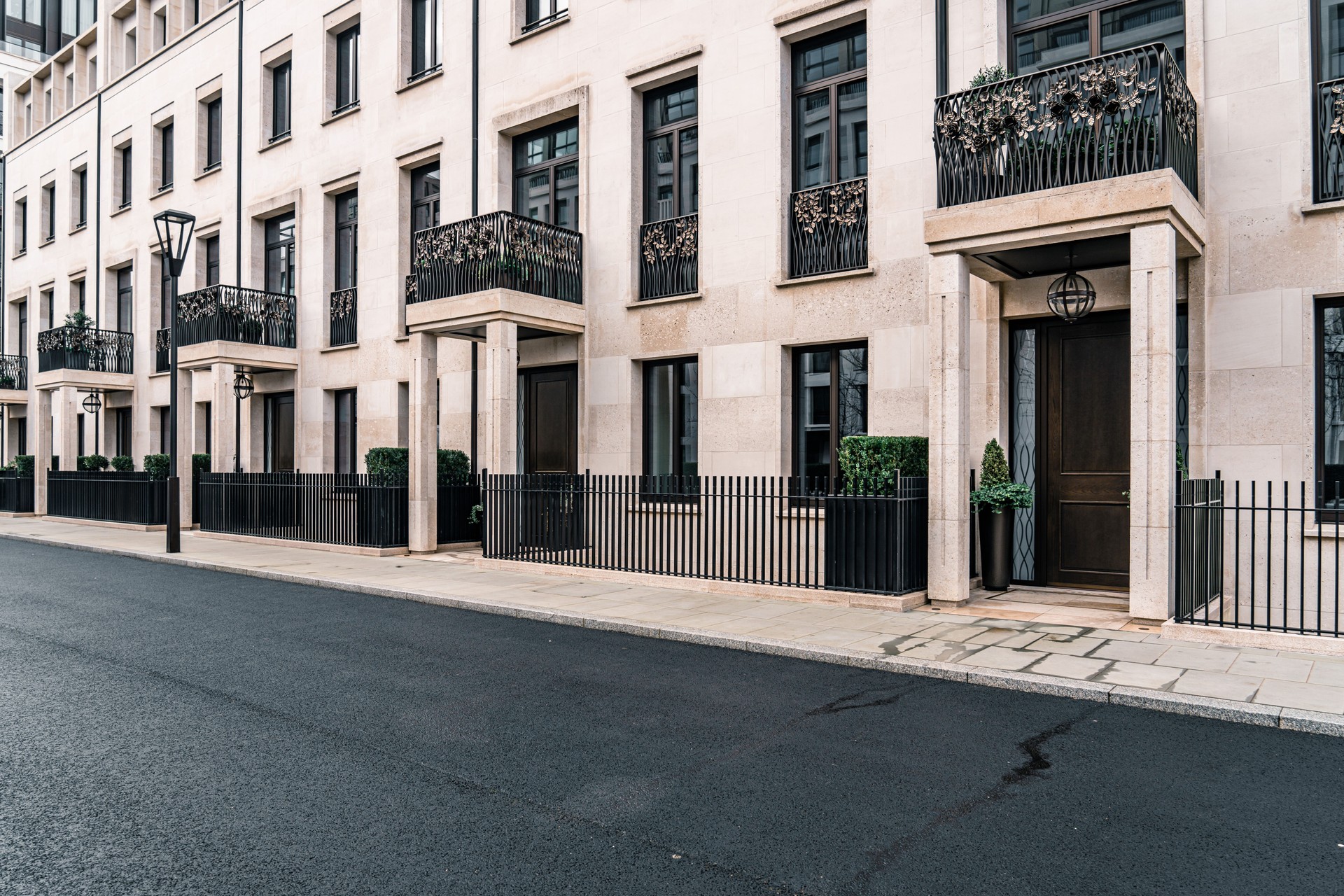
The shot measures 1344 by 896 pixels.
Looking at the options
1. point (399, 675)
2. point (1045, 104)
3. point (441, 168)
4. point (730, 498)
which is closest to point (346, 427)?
point (441, 168)

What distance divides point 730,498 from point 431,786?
7176mm

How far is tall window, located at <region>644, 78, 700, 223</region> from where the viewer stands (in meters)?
14.7

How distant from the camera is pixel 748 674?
23.6 feet

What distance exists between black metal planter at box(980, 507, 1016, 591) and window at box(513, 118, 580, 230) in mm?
8727

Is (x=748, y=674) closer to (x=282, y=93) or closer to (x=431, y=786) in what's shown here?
(x=431, y=786)

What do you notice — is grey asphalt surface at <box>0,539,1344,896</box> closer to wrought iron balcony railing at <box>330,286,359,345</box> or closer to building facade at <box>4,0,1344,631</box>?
building facade at <box>4,0,1344,631</box>

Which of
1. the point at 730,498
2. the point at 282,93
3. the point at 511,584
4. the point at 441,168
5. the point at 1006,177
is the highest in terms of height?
the point at 282,93

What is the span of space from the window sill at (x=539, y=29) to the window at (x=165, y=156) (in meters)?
15.4

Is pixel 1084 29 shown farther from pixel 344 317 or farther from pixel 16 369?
pixel 16 369

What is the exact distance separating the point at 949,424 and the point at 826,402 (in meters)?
3.31

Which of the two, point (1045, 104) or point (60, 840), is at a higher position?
point (1045, 104)

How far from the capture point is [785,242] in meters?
13.3

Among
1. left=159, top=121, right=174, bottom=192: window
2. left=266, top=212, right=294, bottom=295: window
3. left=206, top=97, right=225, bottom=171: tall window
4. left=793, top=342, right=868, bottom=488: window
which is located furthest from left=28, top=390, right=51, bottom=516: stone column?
left=793, top=342, right=868, bottom=488: window

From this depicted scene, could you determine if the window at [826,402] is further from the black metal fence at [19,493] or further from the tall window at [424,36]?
the black metal fence at [19,493]
